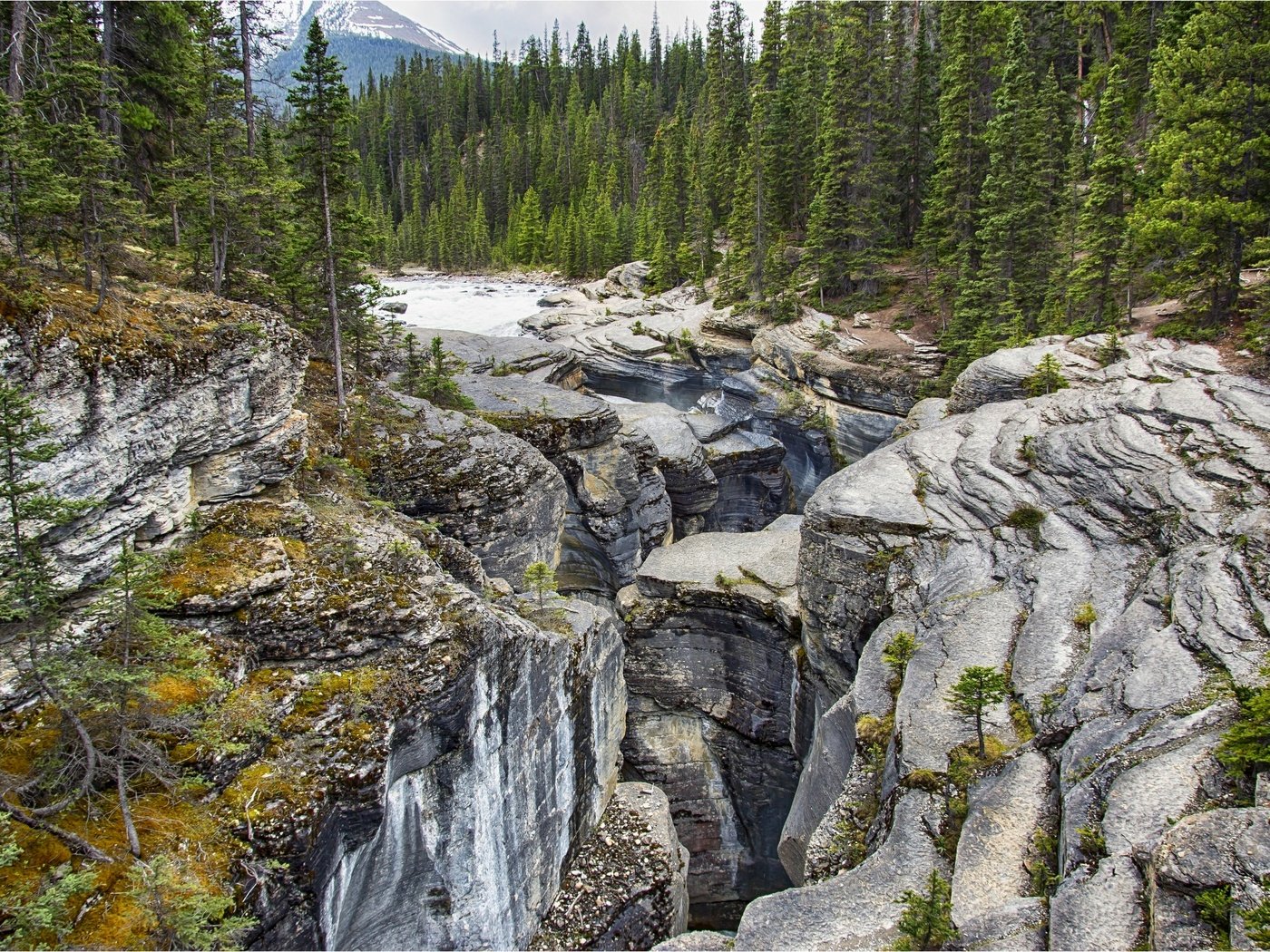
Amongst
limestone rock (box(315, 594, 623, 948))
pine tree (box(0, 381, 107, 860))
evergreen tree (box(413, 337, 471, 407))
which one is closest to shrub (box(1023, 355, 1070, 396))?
limestone rock (box(315, 594, 623, 948))

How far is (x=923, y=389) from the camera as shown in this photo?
3422 centimetres

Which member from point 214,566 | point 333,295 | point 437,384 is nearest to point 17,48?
point 333,295

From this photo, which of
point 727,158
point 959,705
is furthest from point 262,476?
point 727,158

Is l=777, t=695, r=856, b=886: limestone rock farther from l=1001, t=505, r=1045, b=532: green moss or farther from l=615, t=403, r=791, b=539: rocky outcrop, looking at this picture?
l=615, t=403, r=791, b=539: rocky outcrop

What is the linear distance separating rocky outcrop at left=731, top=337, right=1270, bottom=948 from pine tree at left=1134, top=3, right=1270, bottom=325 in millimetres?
3232

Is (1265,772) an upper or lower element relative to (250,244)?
lower

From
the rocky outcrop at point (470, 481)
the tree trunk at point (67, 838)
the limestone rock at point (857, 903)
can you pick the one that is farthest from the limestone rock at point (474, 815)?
the limestone rock at point (857, 903)

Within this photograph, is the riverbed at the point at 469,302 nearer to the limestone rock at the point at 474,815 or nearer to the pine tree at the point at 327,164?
the pine tree at the point at 327,164

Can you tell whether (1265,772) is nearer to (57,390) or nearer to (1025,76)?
(57,390)

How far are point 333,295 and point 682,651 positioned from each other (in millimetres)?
16066

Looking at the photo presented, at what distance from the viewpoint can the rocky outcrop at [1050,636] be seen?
965 cm

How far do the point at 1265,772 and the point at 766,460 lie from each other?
2797cm

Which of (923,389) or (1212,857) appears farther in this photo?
(923,389)

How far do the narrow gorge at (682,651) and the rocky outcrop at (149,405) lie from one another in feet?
0.22
